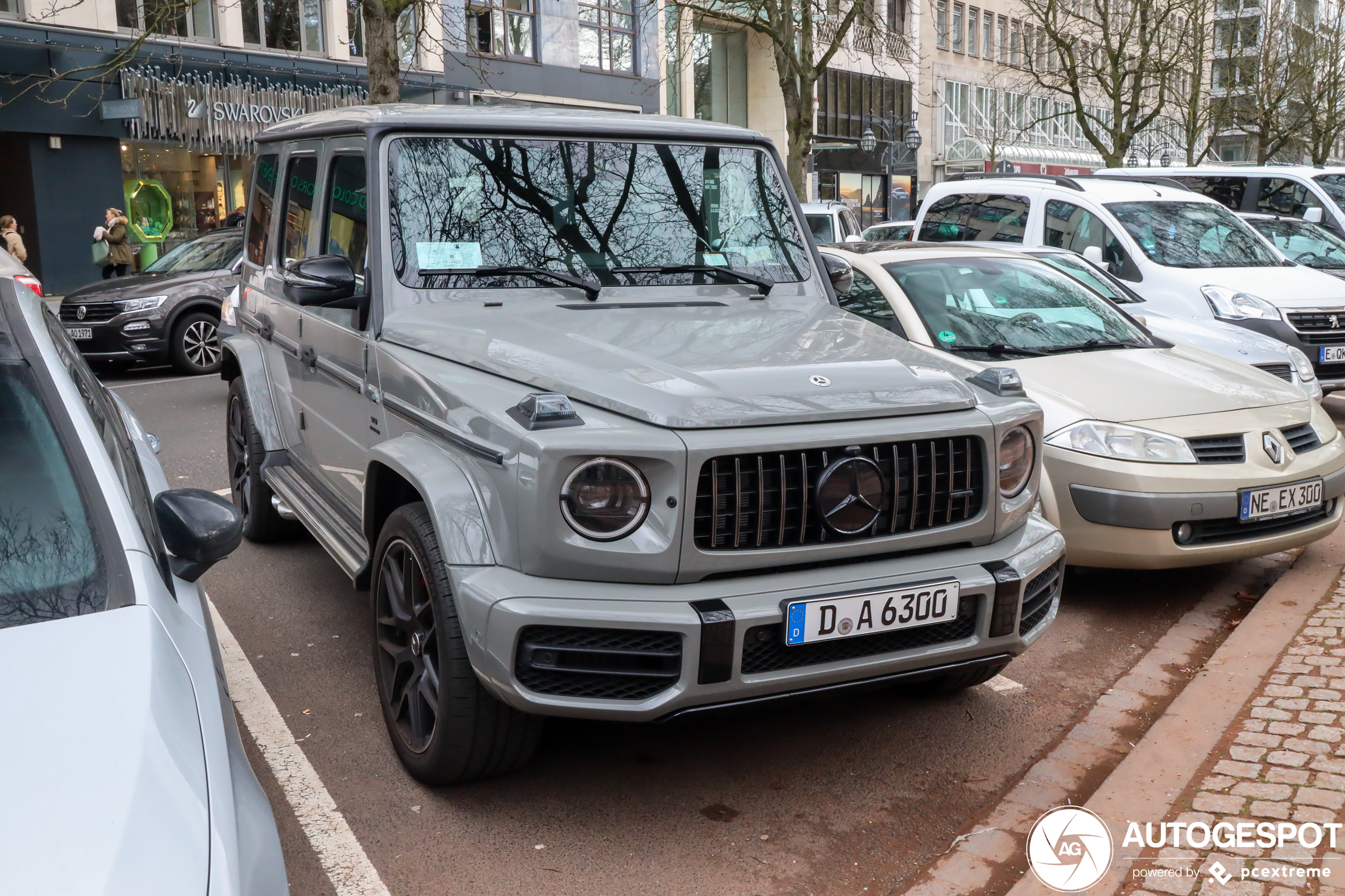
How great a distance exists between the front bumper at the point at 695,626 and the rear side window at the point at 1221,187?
13.6 metres

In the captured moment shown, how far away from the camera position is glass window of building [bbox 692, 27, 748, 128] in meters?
40.6

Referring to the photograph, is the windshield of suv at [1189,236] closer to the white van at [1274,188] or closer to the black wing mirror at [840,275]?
the white van at [1274,188]

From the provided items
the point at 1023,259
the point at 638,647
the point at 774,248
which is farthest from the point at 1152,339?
the point at 638,647

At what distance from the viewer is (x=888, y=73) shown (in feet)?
161

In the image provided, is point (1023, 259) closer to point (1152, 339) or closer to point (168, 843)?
point (1152, 339)

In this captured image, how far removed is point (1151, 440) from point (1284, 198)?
1131 cm

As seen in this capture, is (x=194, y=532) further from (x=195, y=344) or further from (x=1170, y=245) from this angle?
(x=195, y=344)

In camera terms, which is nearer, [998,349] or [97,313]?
[998,349]

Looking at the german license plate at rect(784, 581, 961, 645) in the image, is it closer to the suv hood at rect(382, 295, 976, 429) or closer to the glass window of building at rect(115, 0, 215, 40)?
the suv hood at rect(382, 295, 976, 429)

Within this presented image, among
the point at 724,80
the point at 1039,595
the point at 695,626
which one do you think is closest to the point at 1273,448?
the point at 1039,595

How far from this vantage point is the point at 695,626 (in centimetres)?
299

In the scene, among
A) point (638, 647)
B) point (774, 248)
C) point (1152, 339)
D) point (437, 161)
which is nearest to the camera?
point (638, 647)

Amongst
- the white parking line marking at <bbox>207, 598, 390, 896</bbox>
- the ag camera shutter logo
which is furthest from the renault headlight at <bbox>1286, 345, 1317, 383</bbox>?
the white parking line marking at <bbox>207, 598, 390, 896</bbox>

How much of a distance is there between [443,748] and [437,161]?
6.65ft
